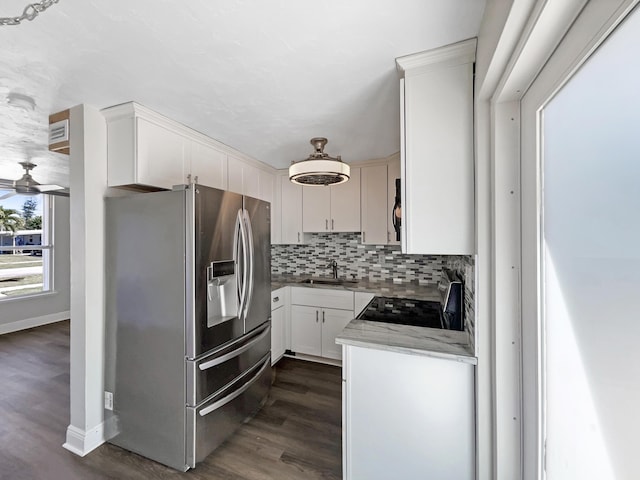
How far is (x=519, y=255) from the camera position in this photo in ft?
3.47

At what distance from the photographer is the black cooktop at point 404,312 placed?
1.80 meters

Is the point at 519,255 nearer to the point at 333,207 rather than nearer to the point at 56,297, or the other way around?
the point at 333,207

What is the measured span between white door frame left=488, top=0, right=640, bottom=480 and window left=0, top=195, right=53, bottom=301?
6.42 meters

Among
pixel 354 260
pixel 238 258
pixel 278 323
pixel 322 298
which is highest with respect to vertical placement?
pixel 238 258

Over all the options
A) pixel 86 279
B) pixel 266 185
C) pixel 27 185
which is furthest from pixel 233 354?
pixel 27 185

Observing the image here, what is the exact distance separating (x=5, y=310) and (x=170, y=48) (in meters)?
5.37

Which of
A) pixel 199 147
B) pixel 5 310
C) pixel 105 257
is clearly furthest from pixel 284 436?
pixel 5 310

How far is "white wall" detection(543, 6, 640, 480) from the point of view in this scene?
1.74 ft

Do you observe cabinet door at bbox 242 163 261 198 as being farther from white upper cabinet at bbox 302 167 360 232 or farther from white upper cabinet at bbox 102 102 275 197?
white upper cabinet at bbox 302 167 360 232

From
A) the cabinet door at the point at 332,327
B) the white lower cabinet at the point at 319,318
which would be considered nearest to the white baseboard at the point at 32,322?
the white lower cabinet at the point at 319,318

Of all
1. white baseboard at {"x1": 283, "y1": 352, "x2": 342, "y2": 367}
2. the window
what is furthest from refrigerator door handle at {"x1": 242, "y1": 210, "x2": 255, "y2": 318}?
the window

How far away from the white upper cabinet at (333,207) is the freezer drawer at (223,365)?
151 cm

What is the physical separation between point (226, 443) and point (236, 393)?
33cm

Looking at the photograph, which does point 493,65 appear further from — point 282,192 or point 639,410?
point 282,192
